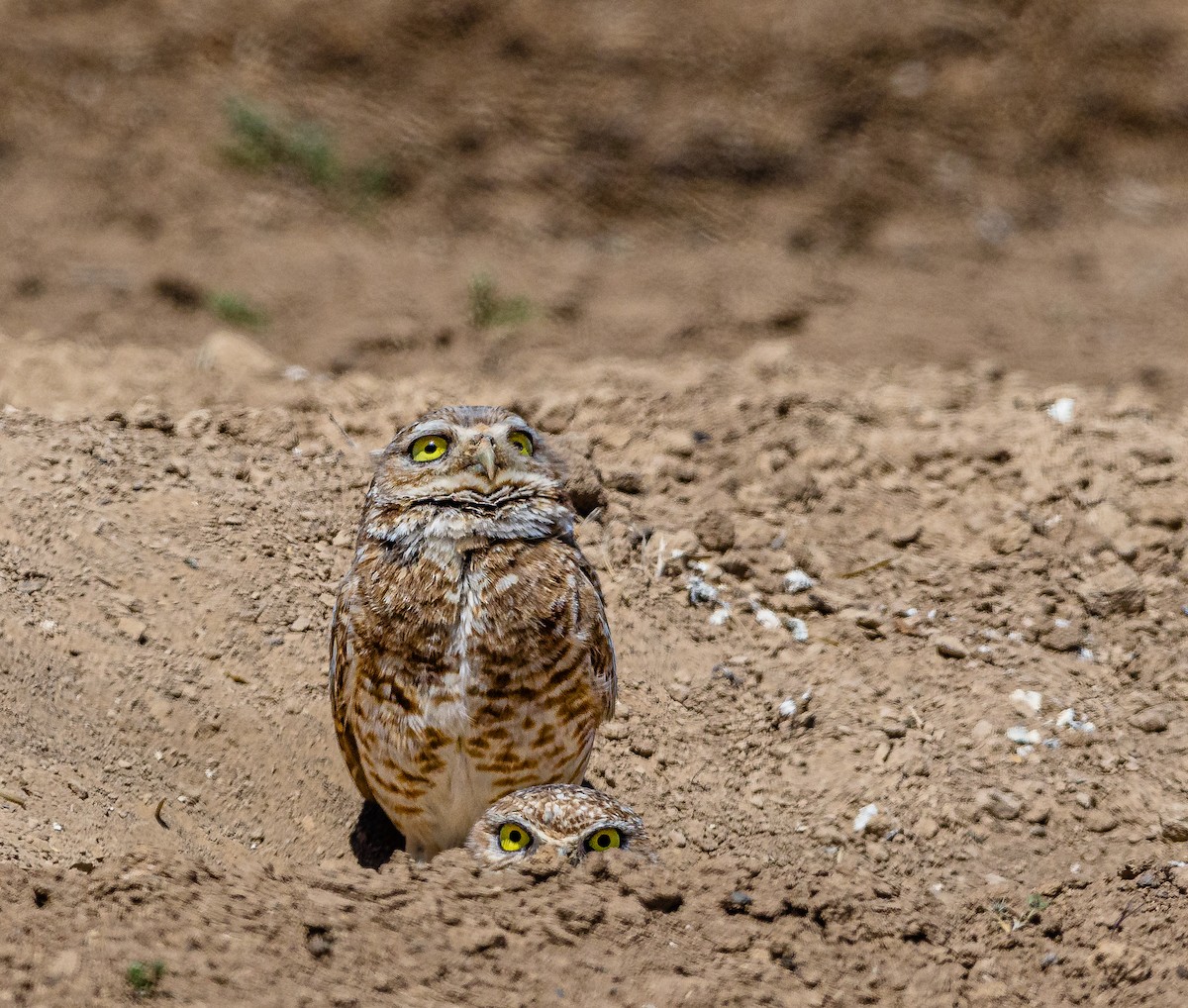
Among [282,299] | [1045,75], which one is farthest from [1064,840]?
[1045,75]

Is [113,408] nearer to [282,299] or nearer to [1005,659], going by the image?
[282,299]

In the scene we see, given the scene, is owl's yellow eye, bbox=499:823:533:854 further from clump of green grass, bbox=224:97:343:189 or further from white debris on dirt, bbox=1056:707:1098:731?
clump of green grass, bbox=224:97:343:189

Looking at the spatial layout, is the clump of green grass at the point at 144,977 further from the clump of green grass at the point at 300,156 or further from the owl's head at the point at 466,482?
the clump of green grass at the point at 300,156

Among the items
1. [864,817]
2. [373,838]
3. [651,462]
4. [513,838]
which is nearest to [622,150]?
[651,462]

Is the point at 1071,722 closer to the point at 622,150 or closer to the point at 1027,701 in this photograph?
the point at 1027,701

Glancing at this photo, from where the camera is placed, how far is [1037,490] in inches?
288

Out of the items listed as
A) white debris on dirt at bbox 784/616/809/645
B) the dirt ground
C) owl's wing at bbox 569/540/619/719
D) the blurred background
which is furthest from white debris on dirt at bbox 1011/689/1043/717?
the blurred background

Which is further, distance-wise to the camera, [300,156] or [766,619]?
[300,156]

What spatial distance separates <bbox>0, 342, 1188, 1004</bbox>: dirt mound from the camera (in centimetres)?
439

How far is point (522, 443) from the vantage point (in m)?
5.48

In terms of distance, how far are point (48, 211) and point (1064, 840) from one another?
8.77m

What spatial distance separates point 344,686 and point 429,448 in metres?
0.93

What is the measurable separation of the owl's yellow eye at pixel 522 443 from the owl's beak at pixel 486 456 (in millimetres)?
126

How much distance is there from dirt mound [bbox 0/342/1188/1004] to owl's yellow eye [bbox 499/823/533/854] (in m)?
0.25
